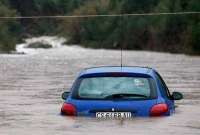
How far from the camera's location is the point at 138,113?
418 inches

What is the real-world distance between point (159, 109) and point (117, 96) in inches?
24.9

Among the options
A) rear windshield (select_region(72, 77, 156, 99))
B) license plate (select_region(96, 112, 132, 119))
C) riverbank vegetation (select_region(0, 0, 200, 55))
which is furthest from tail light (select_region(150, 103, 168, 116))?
riverbank vegetation (select_region(0, 0, 200, 55))

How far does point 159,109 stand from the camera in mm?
10680

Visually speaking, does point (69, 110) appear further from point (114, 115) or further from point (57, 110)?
point (57, 110)

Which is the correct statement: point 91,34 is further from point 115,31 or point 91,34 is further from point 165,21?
point 165,21

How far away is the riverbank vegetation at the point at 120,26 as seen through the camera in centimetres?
7181

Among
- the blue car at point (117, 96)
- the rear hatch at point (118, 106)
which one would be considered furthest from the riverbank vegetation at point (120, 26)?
the rear hatch at point (118, 106)

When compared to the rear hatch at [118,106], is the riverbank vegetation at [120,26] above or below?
above

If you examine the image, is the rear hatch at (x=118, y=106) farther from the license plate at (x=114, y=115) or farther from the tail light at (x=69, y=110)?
the tail light at (x=69, y=110)

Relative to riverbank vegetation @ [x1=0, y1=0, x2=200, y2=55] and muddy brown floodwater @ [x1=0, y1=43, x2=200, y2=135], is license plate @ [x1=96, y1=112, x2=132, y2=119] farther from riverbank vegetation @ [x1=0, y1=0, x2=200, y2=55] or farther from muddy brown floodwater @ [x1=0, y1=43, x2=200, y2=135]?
riverbank vegetation @ [x1=0, y1=0, x2=200, y2=55]

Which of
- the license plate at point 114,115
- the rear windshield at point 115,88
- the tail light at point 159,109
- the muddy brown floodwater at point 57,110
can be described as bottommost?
the muddy brown floodwater at point 57,110

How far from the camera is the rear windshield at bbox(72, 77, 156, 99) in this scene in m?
10.8

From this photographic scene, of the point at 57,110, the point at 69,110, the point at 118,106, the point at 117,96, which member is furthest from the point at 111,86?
the point at 57,110

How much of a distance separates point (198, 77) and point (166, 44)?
152 feet
